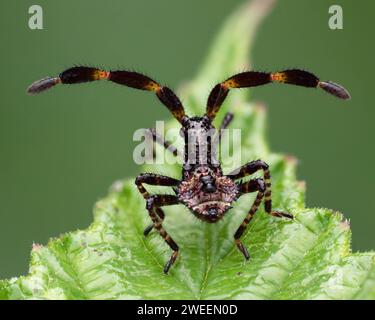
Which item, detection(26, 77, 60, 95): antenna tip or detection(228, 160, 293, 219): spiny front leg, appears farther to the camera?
detection(26, 77, 60, 95): antenna tip

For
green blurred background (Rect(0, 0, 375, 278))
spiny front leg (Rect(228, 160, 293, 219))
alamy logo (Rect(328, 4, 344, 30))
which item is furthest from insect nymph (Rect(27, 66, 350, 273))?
alamy logo (Rect(328, 4, 344, 30))

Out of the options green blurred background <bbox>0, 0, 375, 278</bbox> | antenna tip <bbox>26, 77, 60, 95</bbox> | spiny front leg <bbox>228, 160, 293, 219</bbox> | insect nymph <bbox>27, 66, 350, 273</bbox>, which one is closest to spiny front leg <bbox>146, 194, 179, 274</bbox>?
insect nymph <bbox>27, 66, 350, 273</bbox>

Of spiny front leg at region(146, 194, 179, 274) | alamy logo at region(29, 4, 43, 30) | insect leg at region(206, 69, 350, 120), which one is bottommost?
spiny front leg at region(146, 194, 179, 274)

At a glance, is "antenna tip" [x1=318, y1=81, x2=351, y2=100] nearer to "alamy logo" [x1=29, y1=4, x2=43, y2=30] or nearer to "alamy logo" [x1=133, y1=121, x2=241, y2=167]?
"alamy logo" [x1=133, y1=121, x2=241, y2=167]

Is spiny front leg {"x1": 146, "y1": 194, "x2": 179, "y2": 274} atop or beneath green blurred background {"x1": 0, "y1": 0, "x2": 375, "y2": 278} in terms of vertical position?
beneath

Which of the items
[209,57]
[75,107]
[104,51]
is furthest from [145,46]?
[209,57]

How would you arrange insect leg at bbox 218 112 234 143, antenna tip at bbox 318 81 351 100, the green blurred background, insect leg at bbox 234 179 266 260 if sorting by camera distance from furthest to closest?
the green blurred background
insect leg at bbox 218 112 234 143
antenna tip at bbox 318 81 351 100
insect leg at bbox 234 179 266 260

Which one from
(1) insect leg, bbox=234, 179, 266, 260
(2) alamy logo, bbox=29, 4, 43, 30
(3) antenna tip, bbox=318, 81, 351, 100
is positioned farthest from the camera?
(2) alamy logo, bbox=29, 4, 43, 30

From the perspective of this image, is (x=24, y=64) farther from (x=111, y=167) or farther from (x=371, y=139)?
(x=371, y=139)
